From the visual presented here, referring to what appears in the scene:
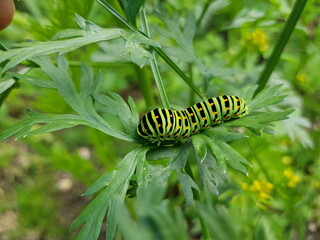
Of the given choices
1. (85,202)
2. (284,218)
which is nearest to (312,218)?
(284,218)

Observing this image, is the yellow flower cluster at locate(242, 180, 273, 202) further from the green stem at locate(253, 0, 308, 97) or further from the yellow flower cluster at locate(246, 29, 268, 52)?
the yellow flower cluster at locate(246, 29, 268, 52)

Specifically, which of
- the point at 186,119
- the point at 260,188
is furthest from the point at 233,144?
the point at 186,119

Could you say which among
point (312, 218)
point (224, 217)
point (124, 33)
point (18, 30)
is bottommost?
point (312, 218)

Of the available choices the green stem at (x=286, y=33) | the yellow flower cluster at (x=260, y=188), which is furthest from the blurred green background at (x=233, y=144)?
the green stem at (x=286, y=33)

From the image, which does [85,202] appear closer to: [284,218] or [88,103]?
[284,218]

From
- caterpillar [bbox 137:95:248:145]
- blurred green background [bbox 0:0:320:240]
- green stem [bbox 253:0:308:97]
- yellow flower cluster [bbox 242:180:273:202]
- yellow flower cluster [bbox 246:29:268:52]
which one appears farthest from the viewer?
yellow flower cluster [bbox 246:29:268:52]

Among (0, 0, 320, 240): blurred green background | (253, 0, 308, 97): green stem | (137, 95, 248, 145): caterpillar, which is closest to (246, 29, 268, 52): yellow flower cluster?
(0, 0, 320, 240): blurred green background

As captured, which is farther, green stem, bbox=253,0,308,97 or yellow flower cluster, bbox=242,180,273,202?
yellow flower cluster, bbox=242,180,273,202

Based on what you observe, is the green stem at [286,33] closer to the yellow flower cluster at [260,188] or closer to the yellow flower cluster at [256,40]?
the yellow flower cluster at [260,188]

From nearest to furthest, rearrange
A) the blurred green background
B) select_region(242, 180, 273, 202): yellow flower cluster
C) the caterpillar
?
the caterpillar
the blurred green background
select_region(242, 180, 273, 202): yellow flower cluster
